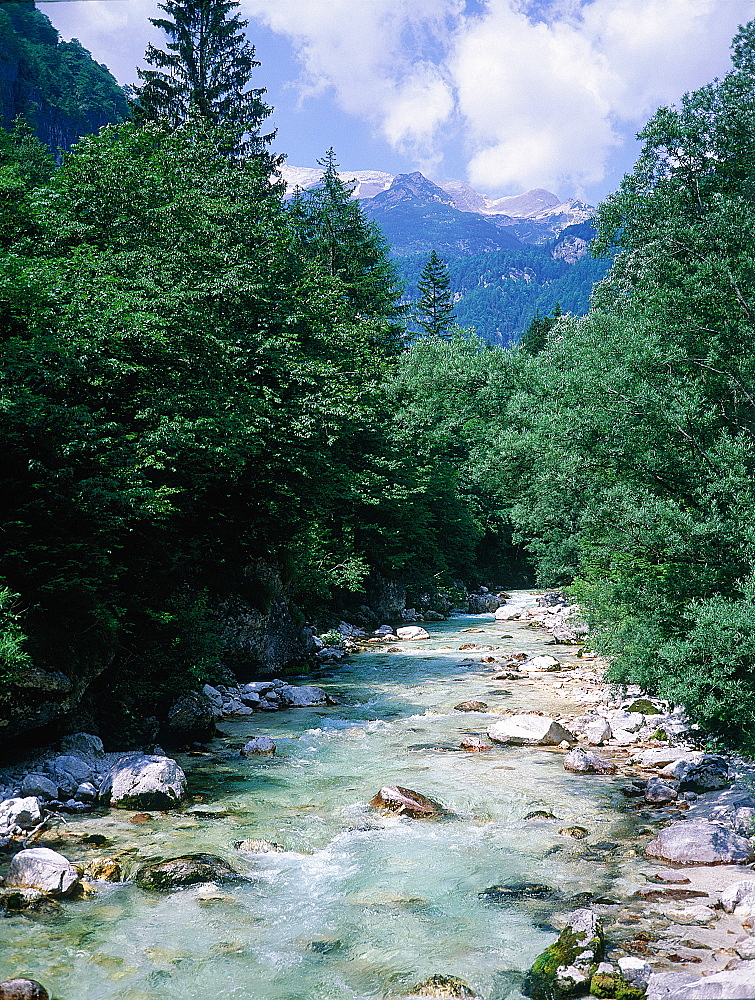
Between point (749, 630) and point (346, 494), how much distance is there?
1907 centimetres

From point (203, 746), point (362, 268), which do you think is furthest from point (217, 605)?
point (362, 268)

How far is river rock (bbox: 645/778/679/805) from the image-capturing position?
10648 mm

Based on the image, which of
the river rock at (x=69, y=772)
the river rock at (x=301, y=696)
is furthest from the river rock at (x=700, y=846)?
the river rock at (x=301, y=696)

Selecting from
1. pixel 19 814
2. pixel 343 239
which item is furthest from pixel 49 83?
pixel 19 814

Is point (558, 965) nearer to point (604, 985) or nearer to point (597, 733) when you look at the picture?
point (604, 985)

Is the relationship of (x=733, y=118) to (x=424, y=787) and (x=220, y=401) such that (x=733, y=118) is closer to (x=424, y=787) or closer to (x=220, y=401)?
(x=220, y=401)

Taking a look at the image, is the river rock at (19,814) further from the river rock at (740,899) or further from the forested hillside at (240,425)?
the river rock at (740,899)

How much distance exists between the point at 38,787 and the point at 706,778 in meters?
9.27

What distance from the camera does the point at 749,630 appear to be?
343 inches

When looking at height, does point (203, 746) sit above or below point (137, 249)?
below

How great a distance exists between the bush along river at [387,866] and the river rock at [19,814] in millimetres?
18

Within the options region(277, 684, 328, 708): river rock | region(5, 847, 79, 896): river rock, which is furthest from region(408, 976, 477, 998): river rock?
region(277, 684, 328, 708): river rock

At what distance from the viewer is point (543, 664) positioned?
2095 centimetres

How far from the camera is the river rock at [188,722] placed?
13.5 m
